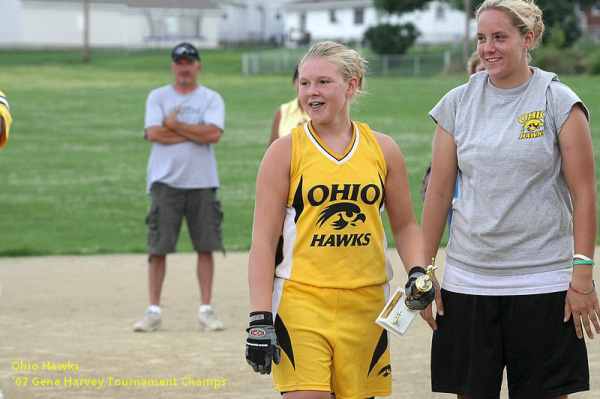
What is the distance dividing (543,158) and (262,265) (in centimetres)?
120

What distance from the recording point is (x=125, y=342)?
7.21m

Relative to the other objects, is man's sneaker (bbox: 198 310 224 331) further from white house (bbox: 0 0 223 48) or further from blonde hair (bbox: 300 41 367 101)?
white house (bbox: 0 0 223 48)

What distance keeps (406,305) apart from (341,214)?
1.47ft

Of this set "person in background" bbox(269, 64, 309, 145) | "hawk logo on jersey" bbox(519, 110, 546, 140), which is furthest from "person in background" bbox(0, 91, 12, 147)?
"person in background" bbox(269, 64, 309, 145)

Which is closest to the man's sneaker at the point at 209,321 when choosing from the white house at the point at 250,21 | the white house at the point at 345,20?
the white house at the point at 345,20

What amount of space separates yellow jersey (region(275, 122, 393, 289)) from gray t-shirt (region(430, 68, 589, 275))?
415 millimetres

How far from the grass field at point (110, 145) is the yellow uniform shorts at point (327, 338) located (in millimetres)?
1230

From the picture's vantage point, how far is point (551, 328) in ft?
13.0

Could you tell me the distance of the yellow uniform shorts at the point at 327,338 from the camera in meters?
3.87

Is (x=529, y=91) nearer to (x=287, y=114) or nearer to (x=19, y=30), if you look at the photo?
(x=287, y=114)

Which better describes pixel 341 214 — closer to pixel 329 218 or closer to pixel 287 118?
pixel 329 218

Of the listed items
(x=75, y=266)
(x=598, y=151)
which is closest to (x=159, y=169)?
(x=75, y=266)

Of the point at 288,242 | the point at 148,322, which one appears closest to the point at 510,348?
the point at 288,242

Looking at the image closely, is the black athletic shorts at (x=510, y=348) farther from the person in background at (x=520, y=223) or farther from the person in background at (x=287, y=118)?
the person in background at (x=287, y=118)
